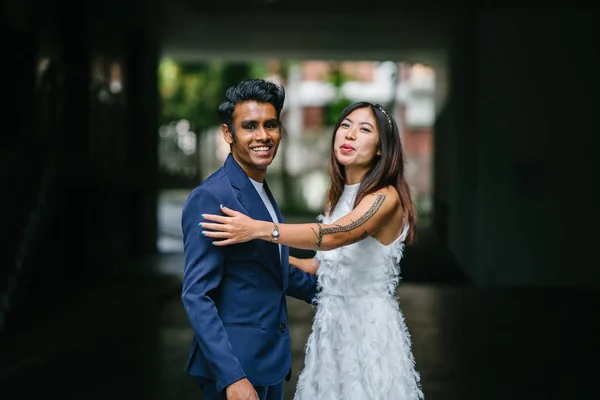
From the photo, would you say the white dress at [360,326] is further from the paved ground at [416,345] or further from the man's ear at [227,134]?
the paved ground at [416,345]

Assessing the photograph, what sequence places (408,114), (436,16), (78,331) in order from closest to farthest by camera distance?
(78,331)
(436,16)
(408,114)

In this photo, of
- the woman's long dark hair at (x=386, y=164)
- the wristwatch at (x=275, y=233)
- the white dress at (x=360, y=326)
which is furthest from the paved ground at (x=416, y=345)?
the wristwatch at (x=275, y=233)

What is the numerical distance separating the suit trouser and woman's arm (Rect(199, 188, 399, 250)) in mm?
517

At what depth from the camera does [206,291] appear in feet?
7.98

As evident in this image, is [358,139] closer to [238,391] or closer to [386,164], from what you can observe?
[386,164]

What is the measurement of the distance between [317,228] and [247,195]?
279mm

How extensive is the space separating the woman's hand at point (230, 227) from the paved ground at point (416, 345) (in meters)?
3.14

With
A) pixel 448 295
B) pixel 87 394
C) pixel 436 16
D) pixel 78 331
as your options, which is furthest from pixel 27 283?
pixel 436 16

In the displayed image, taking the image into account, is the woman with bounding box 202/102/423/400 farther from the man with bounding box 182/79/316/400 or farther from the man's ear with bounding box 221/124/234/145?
the man's ear with bounding box 221/124/234/145

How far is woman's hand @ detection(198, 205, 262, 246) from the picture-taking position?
93.9 inches

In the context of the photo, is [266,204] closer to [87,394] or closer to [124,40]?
[87,394]

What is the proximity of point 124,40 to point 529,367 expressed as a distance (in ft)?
30.0

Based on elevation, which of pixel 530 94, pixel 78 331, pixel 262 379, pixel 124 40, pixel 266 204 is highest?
pixel 124 40

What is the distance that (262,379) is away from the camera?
2.59m
